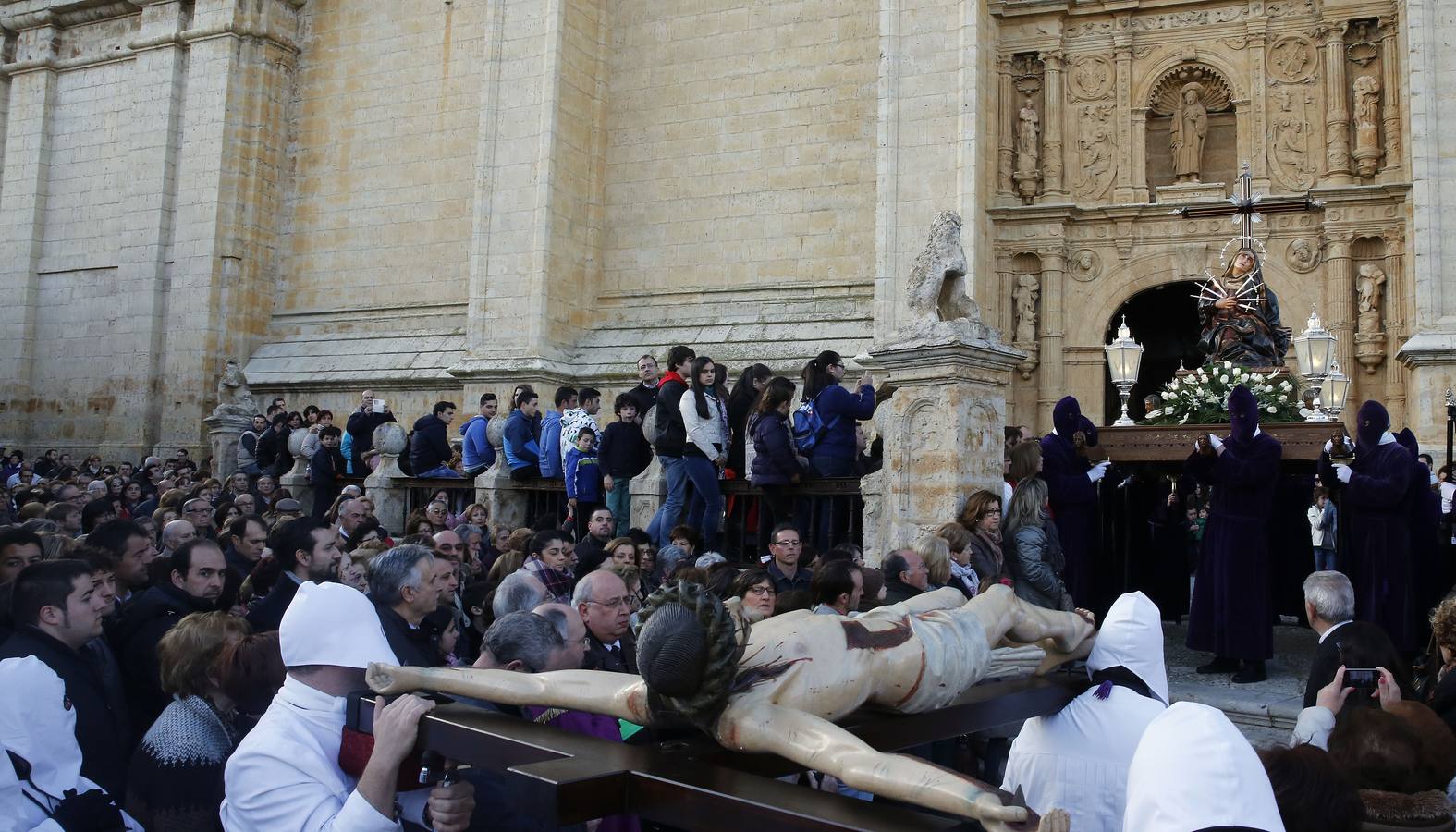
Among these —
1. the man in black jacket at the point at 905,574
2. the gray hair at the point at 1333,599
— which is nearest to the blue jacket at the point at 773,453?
the man in black jacket at the point at 905,574

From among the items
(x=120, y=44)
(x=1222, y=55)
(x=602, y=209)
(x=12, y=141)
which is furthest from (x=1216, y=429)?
(x=12, y=141)

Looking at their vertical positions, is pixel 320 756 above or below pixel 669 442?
below

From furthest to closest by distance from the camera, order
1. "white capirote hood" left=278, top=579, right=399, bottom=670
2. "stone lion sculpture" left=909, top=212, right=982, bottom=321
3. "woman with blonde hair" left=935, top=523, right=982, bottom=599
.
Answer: "stone lion sculpture" left=909, top=212, right=982, bottom=321
"woman with blonde hair" left=935, top=523, right=982, bottom=599
"white capirote hood" left=278, top=579, right=399, bottom=670

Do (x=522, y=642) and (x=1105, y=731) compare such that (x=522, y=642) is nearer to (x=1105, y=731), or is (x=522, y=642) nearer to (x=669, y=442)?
(x=1105, y=731)

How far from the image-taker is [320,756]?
113 inches

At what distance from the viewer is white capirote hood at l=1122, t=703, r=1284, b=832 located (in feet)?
6.30

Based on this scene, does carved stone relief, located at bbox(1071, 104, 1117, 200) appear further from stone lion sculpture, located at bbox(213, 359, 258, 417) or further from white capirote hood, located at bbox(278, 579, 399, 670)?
white capirote hood, located at bbox(278, 579, 399, 670)

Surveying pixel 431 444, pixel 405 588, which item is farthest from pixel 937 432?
pixel 431 444

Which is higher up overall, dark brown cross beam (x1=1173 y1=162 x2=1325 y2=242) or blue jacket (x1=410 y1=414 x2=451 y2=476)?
dark brown cross beam (x1=1173 y1=162 x2=1325 y2=242)

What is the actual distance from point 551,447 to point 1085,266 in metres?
7.97

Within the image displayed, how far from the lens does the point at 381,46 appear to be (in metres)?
19.4

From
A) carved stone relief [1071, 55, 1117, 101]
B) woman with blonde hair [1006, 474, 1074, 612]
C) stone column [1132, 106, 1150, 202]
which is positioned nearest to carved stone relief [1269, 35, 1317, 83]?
stone column [1132, 106, 1150, 202]

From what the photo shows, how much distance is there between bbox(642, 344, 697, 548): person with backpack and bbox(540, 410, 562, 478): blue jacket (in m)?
1.77

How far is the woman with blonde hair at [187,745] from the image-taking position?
10.7 ft
